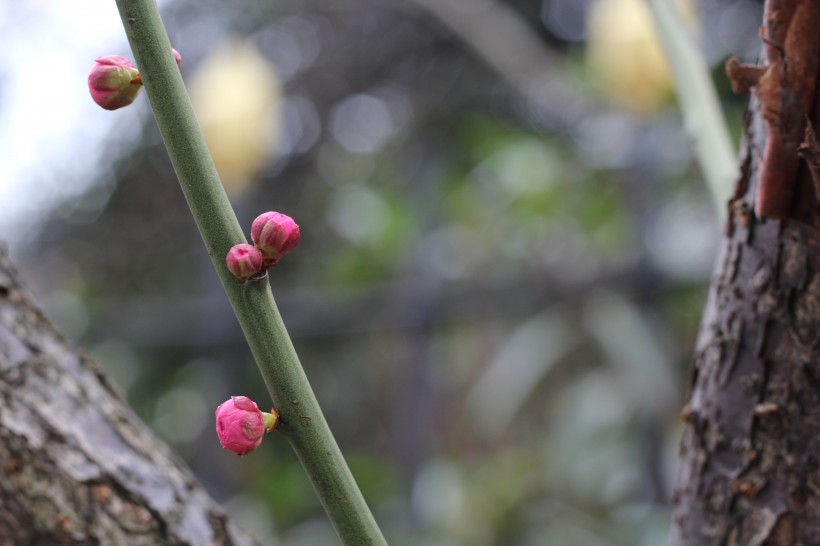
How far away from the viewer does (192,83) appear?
1.65 m

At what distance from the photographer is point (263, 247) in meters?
0.18

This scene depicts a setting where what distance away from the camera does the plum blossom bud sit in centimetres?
18

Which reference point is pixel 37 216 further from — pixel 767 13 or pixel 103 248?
pixel 767 13

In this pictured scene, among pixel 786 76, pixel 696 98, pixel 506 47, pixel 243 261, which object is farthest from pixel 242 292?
pixel 506 47

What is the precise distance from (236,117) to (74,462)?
93 cm

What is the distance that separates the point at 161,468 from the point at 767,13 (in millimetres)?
307

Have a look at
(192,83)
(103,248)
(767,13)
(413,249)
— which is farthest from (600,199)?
(767,13)

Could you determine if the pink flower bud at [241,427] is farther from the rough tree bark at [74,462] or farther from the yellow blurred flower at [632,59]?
the yellow blurred flower at [632,59]

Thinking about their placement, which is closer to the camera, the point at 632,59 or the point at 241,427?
the point at 241,427

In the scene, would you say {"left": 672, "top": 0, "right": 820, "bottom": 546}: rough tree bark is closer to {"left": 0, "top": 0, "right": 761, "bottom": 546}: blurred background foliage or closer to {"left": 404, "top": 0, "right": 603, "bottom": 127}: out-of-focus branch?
{"left": 0, "top": 0, "right": 761, "bottom": 546}: blurred background foliage

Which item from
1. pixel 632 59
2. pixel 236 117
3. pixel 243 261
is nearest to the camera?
pixel 243 261

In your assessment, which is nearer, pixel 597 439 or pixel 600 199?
pixel 597 439

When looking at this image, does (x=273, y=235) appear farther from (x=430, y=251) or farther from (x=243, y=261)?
(x=430, y=251)

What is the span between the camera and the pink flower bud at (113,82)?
0.19 meters
